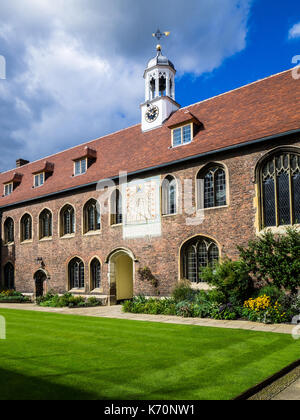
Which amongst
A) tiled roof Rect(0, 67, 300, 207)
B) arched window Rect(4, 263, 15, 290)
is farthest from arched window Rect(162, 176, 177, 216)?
arched window Rect(4, 263, 15, 290)

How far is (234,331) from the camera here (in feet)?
32.2

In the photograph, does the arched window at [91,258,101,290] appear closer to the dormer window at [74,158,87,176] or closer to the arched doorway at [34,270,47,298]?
the arched doorway at [34,270,47,298]

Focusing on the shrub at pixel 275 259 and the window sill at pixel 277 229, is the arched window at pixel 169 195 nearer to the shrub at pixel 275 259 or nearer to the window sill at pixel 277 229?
the shrub at pixel 275 259

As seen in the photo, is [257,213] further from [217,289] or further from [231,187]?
[217,289]

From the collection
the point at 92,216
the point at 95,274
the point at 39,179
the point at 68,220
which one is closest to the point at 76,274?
the point at 95,274

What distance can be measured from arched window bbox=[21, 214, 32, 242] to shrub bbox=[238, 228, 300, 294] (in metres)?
16.4

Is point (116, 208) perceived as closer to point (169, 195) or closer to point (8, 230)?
point (169, 195)

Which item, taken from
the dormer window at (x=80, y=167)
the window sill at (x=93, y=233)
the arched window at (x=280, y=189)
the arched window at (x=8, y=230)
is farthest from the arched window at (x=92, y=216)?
the arched window at (x=280, y=189)

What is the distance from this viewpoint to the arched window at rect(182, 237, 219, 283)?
15305mm

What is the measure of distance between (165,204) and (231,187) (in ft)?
12.0

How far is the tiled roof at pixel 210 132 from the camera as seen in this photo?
1473cm

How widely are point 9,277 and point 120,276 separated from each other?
11097 millimetres
